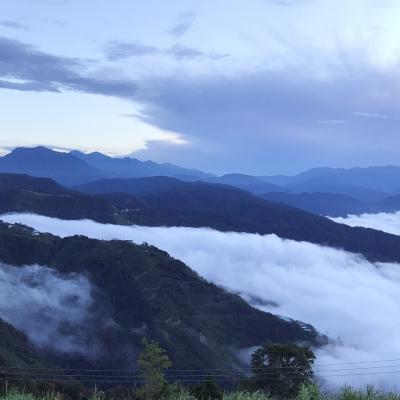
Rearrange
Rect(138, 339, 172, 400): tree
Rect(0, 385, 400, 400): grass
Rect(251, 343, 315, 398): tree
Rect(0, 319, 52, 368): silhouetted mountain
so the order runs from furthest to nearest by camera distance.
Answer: Rect(0, 319, 52, 368): silhouetted mountain
Rect(251, 343, 315, 398): tree
Rect(138, 339, 172, 400): tree
Rect(0, 385, 400, 400): grass

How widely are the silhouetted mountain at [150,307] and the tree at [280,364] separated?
239 ft

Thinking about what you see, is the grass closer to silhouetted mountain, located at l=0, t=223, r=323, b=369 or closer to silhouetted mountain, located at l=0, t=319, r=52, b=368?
silhouetted mountain, located at l=0, t=319, r=52, b=368

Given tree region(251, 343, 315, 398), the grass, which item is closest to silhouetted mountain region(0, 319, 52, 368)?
tree region(251, 343, 315, 398)

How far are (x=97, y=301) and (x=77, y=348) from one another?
27.1 metres

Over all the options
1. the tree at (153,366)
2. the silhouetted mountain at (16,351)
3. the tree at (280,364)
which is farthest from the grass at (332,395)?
the silhouetted mountain at (16,351)

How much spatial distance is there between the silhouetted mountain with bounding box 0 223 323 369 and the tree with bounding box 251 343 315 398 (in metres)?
72.9

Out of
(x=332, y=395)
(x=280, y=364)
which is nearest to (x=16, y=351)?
(x=280, y=364)

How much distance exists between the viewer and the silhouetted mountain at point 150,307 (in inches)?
5605

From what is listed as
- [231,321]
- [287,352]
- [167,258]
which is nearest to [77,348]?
[231,321]

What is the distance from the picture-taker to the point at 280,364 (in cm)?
6125

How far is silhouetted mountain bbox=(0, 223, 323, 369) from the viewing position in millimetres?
142375

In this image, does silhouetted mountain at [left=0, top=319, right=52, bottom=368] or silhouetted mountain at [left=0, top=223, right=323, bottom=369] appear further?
silhouetted mountain at [left=0, top=223, right=323, bottom=369]

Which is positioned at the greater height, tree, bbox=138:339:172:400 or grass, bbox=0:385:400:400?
grass, bbox=0:385:400:400

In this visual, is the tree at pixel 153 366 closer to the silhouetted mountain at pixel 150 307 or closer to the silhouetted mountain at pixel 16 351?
the silhouetted mountain at pixel 16 351
